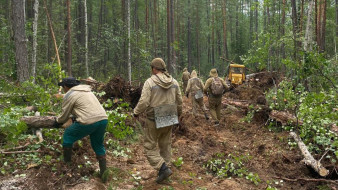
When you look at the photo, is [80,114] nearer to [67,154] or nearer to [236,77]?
[67,154]

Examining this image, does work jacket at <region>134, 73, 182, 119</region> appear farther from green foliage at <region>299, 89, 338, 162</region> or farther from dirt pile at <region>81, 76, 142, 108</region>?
dirt pile at <region>81, 76, 142, 108</region>

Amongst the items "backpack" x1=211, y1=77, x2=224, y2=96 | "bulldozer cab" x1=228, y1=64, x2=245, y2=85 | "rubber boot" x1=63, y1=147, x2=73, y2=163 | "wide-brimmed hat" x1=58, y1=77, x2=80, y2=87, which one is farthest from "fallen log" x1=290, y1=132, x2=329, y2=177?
"bulldozer cab" x1=228, y1=64, x2=245, y2=85

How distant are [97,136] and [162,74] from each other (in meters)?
1.61

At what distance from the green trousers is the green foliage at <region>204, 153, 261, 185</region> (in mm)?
2639

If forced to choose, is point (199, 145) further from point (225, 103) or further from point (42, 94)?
point (225, 103)

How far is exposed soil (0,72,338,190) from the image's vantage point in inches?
174

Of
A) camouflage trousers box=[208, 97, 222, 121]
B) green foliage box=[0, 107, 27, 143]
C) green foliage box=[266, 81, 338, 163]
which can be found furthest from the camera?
camouflage trousers box=[208, 97, 222, 121]

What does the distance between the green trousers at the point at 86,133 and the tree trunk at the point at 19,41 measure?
5.24m

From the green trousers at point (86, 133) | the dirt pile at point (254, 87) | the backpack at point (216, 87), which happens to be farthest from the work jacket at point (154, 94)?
the dirt pile at point (254, 87)

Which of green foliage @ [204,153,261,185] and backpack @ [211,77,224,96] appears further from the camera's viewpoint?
backpack @ [211,77,224,96]

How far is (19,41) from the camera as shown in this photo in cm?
859

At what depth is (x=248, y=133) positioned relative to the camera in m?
9.02

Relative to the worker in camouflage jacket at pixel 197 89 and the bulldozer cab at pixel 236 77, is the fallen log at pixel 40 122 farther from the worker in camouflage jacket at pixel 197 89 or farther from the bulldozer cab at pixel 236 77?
the bulldozer cab at pixel 236 77

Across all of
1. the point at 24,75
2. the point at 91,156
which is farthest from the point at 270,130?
the point at 24,75
